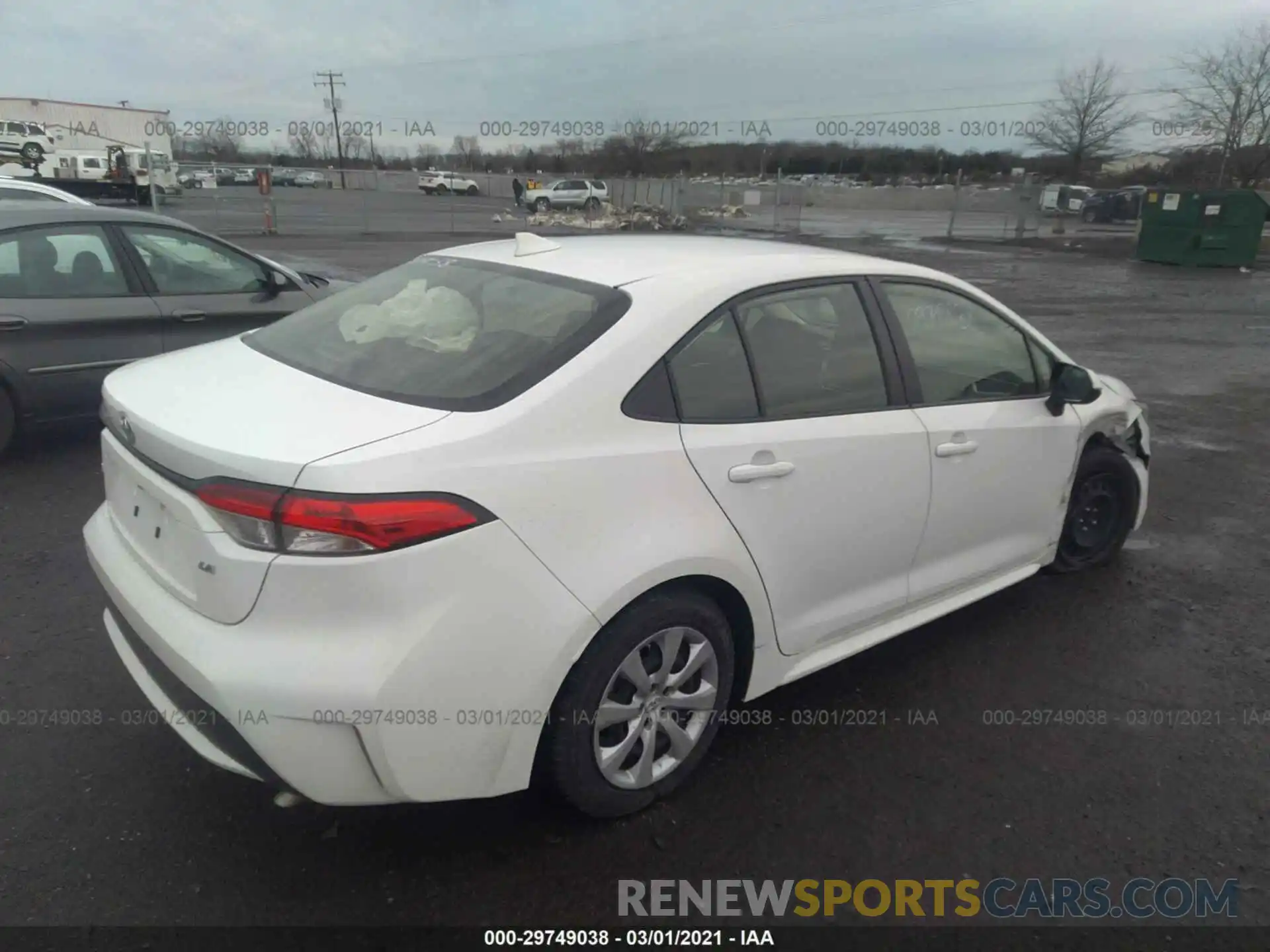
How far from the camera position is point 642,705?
2.58m

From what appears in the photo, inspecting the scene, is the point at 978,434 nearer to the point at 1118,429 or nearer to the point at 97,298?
the point at 1118,429

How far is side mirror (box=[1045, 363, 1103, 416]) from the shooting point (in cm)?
367

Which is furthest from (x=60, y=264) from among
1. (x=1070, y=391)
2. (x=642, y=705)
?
(x=1070, y=391)

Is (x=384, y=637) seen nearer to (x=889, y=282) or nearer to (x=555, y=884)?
(x=555, y=884)

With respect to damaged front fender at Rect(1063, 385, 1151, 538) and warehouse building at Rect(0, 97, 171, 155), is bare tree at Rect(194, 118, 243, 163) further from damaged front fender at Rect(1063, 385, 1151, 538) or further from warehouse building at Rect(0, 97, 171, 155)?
damaged front fender at Rect(1063, 385, 1151, 538)

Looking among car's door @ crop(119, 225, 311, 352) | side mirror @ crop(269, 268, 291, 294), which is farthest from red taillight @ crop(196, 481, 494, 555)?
side mirror @ crop(269, 268, 291, 294)

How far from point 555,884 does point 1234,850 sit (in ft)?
6.62

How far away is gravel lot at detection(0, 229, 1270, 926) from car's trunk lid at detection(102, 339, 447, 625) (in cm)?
78

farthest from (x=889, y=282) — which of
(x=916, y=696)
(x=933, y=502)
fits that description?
(x=916, y=696)

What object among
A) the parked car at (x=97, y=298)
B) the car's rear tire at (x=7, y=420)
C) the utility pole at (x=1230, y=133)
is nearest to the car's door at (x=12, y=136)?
the parked car at (x=97, y=298)

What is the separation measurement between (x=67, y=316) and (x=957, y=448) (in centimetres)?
514

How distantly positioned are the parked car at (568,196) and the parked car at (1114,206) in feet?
70.5

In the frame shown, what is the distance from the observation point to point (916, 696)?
134 inches

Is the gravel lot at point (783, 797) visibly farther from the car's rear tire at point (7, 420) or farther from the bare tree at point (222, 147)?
the bare tree at point (222, 147)
